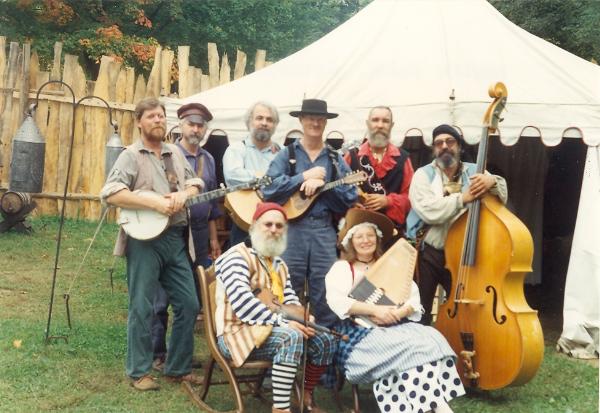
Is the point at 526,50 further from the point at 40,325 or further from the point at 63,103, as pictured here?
the point at 63,103

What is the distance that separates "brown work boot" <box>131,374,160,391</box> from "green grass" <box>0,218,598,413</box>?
0.04m

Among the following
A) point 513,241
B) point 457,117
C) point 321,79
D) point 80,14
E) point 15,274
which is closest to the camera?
point 513,241

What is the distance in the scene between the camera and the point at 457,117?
6.61 metres

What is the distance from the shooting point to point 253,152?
20.4 feet

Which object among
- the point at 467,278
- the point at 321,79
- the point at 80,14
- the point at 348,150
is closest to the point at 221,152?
the point at 321,79

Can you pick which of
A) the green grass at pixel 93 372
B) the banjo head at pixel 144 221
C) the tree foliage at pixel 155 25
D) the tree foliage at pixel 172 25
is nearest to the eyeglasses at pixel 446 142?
the green grass at pixel 93 372

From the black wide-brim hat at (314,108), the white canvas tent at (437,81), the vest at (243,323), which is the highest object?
the white canvas tent at (437,81)

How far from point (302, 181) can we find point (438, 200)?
91 centimetres

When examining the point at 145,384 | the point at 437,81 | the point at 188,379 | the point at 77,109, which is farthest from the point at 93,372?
the point at 77,109

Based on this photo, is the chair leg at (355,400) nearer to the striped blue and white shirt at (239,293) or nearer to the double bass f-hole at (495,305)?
the striped blue and white shirt at (239,293)

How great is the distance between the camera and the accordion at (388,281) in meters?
5.03

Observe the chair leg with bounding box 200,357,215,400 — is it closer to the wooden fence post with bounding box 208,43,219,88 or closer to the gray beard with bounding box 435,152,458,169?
the gray beard with bounding box 435,152,458,169

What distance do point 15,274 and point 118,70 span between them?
13.4 ft

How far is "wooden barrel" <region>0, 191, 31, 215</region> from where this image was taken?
9.91m
